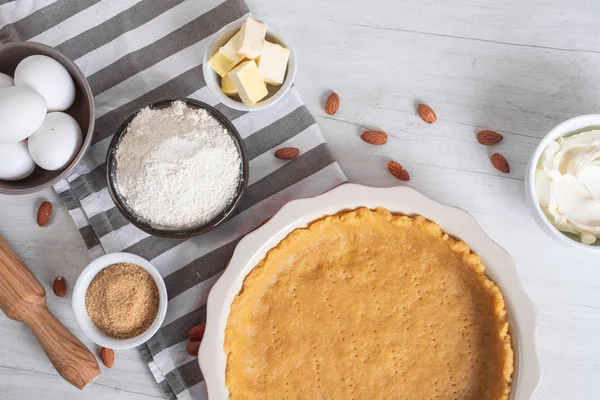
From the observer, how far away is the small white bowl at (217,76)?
137 cm

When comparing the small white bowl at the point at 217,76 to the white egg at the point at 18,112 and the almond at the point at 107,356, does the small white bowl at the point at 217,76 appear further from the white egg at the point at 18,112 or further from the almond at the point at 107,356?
the almond at the point at 107,356

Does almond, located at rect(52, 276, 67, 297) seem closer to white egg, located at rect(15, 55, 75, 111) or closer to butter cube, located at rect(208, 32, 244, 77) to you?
white egg, located at rect(15, 55, 75, 111)

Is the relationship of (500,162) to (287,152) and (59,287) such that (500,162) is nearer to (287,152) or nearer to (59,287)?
(287,152)

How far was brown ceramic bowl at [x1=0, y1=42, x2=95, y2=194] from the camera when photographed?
1312 mm

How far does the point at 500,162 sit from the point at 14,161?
3.75ft

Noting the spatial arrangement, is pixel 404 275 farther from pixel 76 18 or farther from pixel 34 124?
pixel 76 18

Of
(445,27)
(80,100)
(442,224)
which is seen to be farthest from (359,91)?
(80,100)

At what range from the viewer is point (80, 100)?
139cm

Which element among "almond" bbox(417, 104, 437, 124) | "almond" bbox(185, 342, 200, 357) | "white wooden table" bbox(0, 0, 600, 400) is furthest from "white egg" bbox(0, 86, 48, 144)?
"almond" bbox(417, 104, 437, 124)

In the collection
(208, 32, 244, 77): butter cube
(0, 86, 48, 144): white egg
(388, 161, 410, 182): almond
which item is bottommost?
(388, 161, 410, 182): almond

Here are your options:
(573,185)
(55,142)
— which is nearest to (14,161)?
Answer: (55,142)

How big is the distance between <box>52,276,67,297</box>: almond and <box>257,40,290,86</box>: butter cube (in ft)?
2.37

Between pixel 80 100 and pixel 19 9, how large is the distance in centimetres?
32

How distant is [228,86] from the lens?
4.49 ft
